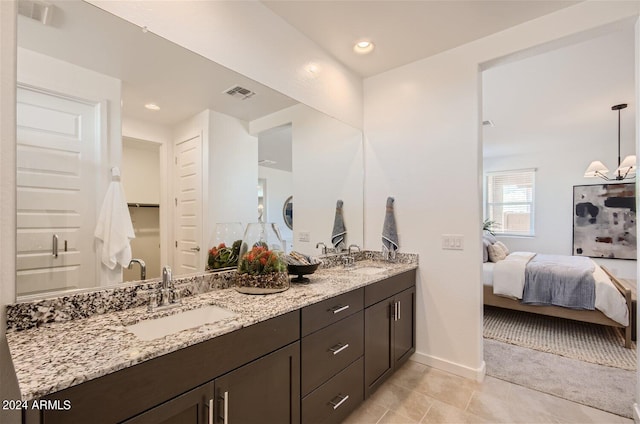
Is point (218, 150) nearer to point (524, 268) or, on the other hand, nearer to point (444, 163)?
point (444, 163)

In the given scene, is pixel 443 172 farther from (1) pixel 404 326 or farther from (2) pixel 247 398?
(2) pixel 247 398

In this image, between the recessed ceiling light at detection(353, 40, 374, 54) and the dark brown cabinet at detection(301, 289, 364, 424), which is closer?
the dark brown cabinet at detection(301, 289, 364, 424)

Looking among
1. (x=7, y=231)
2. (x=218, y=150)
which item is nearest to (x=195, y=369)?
(x=7, y=231)

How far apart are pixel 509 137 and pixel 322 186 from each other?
412 cm

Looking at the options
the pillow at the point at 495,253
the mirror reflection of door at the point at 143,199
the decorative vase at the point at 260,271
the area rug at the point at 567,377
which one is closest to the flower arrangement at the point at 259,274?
the decorative vase at the point at 260,271

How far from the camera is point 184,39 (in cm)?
151

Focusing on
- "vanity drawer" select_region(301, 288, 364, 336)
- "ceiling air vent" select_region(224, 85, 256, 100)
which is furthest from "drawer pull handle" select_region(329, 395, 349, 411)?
"ceiling air vent" select_region(224, 85, 256, 100)

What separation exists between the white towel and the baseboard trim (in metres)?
2.36

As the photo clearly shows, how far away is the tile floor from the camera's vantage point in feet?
5.92

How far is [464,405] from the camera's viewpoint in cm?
194

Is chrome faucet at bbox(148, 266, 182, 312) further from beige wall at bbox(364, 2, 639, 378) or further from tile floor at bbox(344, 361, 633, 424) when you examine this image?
beige wall at bbox(364, 2, 639, 378)

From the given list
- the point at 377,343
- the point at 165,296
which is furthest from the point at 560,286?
the point at 165,296

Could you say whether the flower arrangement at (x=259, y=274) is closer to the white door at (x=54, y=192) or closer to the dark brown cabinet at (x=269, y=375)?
the dark brown cabinet at (x=269, y=375)

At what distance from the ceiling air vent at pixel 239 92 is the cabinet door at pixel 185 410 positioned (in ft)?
5.19
